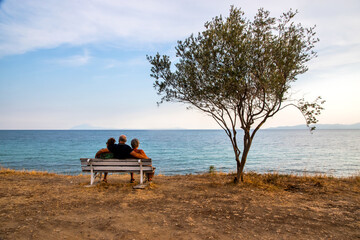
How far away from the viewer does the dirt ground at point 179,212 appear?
5230 mm

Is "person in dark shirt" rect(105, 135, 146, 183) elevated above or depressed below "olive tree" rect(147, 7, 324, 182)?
below

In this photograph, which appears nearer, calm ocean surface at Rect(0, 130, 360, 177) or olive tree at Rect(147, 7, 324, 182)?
olive tree at Rect(147, 7, 324, 182)

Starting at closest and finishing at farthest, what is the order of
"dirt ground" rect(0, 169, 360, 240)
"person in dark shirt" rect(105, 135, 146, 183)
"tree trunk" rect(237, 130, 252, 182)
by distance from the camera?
"dirt ground" rect(0, 169, 360, 240), "person in dark shirt" rect(105, 135, 146, 183), "tree trunk" rect(237, 130, 252, 182)

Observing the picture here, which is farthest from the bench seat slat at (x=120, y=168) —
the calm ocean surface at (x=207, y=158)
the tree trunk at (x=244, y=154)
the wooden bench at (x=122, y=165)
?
the calm ocean surface at (x=207, y=158)

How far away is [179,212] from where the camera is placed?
6.59 m

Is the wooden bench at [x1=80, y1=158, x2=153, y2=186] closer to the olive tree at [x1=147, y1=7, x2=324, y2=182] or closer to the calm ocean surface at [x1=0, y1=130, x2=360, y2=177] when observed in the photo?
the olive tree at [x1=147, y1=7, x2=324, y2=182]

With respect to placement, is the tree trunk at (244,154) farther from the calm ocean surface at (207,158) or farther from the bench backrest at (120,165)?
the calm ocean surface at (207,158)

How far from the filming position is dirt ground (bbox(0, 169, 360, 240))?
523 cm

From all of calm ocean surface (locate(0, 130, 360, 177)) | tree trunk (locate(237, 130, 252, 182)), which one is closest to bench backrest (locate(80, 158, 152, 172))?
tree trunk (locate(237, 130, 252, 182))

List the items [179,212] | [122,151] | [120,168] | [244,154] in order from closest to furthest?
[179,212] → [120,168] → [122,151] → [244,154]

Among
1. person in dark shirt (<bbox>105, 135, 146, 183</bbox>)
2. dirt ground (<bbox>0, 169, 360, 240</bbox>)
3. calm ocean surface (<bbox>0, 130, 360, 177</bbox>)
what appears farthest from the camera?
calm ocean surface (<bbox>0, 130, 360, 177</bbox>)

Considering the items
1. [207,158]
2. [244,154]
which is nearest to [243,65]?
[244,154]

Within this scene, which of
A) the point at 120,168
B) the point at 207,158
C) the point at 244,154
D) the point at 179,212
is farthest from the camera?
the point at 207,158

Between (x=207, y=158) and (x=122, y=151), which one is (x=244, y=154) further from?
(x=207, y=158)
